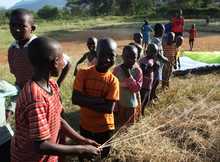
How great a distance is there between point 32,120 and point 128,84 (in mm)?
2629

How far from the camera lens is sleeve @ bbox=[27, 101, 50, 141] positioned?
2674mm

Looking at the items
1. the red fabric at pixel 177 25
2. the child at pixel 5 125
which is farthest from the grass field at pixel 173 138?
the red fabric at pixel 177 25

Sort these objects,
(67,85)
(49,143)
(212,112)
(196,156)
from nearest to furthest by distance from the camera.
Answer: (49,143) → (196,156) → (212,112) → (67,85)

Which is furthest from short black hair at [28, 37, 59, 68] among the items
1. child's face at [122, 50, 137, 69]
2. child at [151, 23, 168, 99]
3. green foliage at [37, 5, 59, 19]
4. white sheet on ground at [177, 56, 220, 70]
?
green foliage at [37, 5, 59, 19]

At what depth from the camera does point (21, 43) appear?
415 cm

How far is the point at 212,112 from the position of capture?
19.0ft

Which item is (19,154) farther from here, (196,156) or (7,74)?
(7,74)

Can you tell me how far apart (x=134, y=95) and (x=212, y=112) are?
1.12m

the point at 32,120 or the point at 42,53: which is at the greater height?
the point at 42,53

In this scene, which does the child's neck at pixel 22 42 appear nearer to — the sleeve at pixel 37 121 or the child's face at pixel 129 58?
the child's face at pixel 129 58

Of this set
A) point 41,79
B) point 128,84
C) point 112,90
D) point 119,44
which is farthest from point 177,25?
point 41,79

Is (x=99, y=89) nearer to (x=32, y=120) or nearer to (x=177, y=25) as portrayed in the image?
(x=32, y=120)

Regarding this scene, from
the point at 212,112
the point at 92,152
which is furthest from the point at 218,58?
the point at 92,152

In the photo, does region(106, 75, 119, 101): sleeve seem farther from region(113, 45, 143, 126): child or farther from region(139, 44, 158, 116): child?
region(139, 44, 158, 116): child
